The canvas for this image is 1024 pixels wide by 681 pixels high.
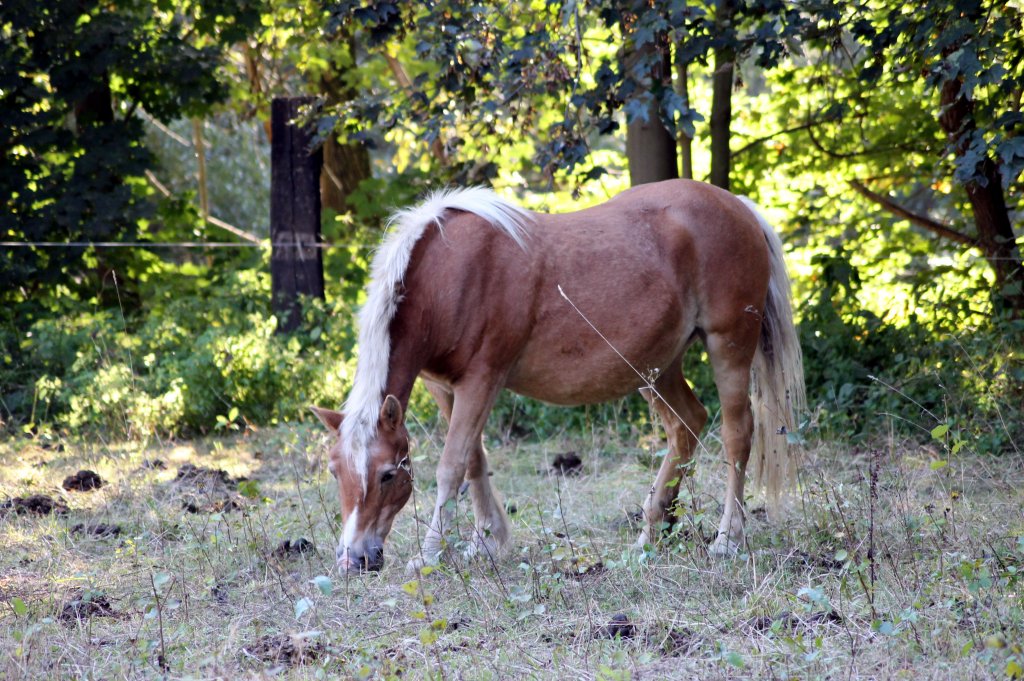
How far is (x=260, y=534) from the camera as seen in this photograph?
4.60m

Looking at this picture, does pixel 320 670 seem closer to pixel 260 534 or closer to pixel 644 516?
pixel 260 534

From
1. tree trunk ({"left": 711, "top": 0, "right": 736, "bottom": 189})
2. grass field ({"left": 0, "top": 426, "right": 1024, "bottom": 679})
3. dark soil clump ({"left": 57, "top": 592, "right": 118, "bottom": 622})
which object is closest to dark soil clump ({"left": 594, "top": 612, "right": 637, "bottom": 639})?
grass field ({"left": 0, "top": 426, "right": 1024, "bottom": 679})

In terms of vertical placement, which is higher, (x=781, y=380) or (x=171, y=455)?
(x=781, y=380)

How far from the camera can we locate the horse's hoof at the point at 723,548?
4.49 meters

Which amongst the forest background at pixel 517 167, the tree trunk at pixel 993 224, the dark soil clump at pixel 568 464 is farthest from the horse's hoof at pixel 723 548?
the tree trunk at pixel 993 224

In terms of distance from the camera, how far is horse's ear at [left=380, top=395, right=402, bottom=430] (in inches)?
164

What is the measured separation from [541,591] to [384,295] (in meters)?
1.42

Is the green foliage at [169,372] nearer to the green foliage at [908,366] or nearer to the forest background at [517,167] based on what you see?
the forest background at [517,167]

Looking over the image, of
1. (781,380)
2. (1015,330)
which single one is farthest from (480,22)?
(1015,330)

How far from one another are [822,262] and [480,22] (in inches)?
115

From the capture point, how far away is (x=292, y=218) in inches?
319

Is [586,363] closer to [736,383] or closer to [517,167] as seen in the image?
[736,383]

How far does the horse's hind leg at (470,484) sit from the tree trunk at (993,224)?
3.90m

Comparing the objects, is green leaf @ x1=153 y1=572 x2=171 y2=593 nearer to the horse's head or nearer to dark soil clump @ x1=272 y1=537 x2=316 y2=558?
dark soil clump @ x1=272 y1=537 x2=316 y2=558
